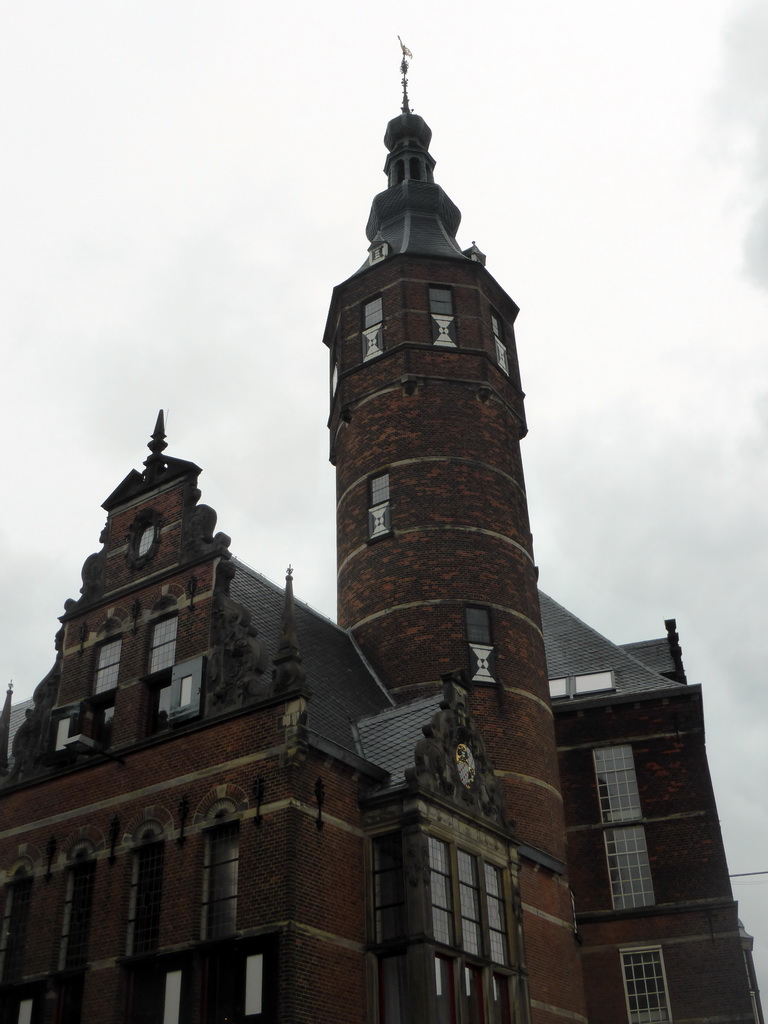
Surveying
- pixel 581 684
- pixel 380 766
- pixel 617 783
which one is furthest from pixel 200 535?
pixel 617 783

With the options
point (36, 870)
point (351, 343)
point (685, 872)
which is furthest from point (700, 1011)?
point (351, 343)

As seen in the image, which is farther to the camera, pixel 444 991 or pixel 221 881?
pixel 221 881

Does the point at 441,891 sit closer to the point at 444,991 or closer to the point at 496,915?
the point at 444,991

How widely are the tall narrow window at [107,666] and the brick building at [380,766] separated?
0.21 feet

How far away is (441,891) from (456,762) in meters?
2.52

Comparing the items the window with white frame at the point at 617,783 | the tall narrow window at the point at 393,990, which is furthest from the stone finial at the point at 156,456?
the window with white frame at the point at 617,783

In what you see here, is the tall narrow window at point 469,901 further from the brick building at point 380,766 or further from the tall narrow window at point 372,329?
the tall narrow window at point 372,329

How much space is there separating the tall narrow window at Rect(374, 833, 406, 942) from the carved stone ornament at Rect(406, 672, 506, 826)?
1.15m

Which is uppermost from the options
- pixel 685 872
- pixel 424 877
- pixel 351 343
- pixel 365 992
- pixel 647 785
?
pixel 351 343

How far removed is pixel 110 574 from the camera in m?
24.1

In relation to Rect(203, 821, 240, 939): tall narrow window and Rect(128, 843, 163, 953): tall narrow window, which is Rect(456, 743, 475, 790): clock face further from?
Rect(128, 843, 163, 953): tall narrow window

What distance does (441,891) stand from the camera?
19.0 metres

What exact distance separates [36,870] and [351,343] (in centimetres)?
1634

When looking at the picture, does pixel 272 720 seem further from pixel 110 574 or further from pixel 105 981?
pixel 110 574
